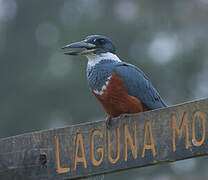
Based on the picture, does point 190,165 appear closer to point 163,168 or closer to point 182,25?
point 163,168

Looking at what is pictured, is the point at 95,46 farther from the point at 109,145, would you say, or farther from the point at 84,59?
the point at 84,59

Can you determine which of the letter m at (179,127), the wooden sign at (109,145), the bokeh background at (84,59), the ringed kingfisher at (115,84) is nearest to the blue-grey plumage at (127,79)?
the ringed kingfisher at (115,84)

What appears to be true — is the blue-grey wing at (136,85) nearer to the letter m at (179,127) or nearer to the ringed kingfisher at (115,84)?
the ringed kingfisher at (115,84)

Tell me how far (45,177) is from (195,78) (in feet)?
39.5

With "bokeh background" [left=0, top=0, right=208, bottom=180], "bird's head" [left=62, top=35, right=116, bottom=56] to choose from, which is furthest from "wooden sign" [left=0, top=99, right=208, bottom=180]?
"bokeh background" [left=0, top=0, right=208, bottom=180]

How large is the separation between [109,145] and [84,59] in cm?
1082

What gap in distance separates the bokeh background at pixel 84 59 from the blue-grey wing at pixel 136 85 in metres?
8.62

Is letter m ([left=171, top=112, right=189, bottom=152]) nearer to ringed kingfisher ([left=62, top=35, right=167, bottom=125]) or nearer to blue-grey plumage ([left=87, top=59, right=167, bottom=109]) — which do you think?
ringed kingfisher ([left=62, top=35, right=167, bottom=125])

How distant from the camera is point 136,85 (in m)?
4.68

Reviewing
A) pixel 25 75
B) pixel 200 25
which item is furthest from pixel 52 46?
pixel 200 25

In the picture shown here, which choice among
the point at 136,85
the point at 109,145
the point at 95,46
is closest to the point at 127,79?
the point at 136,85

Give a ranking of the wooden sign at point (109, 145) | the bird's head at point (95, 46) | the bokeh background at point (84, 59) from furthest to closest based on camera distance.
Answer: the bokeh background at point (84, 59) < the bird's head at point (95, 46) < the wooden sign at point (109, 145)

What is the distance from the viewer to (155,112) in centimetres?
351

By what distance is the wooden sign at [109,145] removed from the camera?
3348 mm
